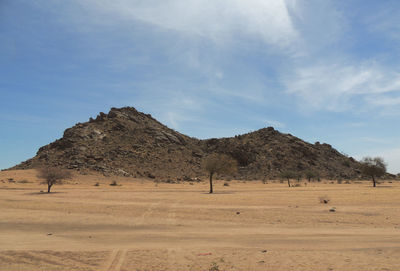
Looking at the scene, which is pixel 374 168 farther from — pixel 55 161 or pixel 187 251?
pixel 55 161

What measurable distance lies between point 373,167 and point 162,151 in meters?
45.4

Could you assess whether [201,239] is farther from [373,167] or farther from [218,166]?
[373,167]

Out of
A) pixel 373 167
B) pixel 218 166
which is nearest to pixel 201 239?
pixel 218 166

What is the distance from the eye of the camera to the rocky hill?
223ft

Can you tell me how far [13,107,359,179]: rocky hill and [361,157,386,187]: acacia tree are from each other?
2072 cm

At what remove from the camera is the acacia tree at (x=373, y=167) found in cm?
5660

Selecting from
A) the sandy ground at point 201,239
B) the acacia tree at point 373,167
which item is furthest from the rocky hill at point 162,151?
the sandy ground at point 201,239

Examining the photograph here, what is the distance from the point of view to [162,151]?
7950 centimetres

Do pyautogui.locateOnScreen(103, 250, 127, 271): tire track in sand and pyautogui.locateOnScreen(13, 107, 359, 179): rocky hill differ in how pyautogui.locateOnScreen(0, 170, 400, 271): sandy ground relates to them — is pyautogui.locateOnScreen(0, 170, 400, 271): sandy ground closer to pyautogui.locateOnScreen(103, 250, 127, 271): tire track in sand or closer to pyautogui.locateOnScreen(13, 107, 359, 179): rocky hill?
pyautogui.locateOnScreen(103, 250, 127, 271): tire track in sand

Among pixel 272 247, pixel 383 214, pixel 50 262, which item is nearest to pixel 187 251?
pixel 272 247

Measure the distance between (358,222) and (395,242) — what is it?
4.43 m

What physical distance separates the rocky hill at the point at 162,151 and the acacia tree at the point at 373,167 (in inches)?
816

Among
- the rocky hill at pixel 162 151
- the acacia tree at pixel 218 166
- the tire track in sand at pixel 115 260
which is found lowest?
the tire track in sand at pixel 115 260

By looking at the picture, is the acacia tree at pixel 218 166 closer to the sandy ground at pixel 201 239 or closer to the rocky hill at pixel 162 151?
the sandy ground at pixel 201 239
